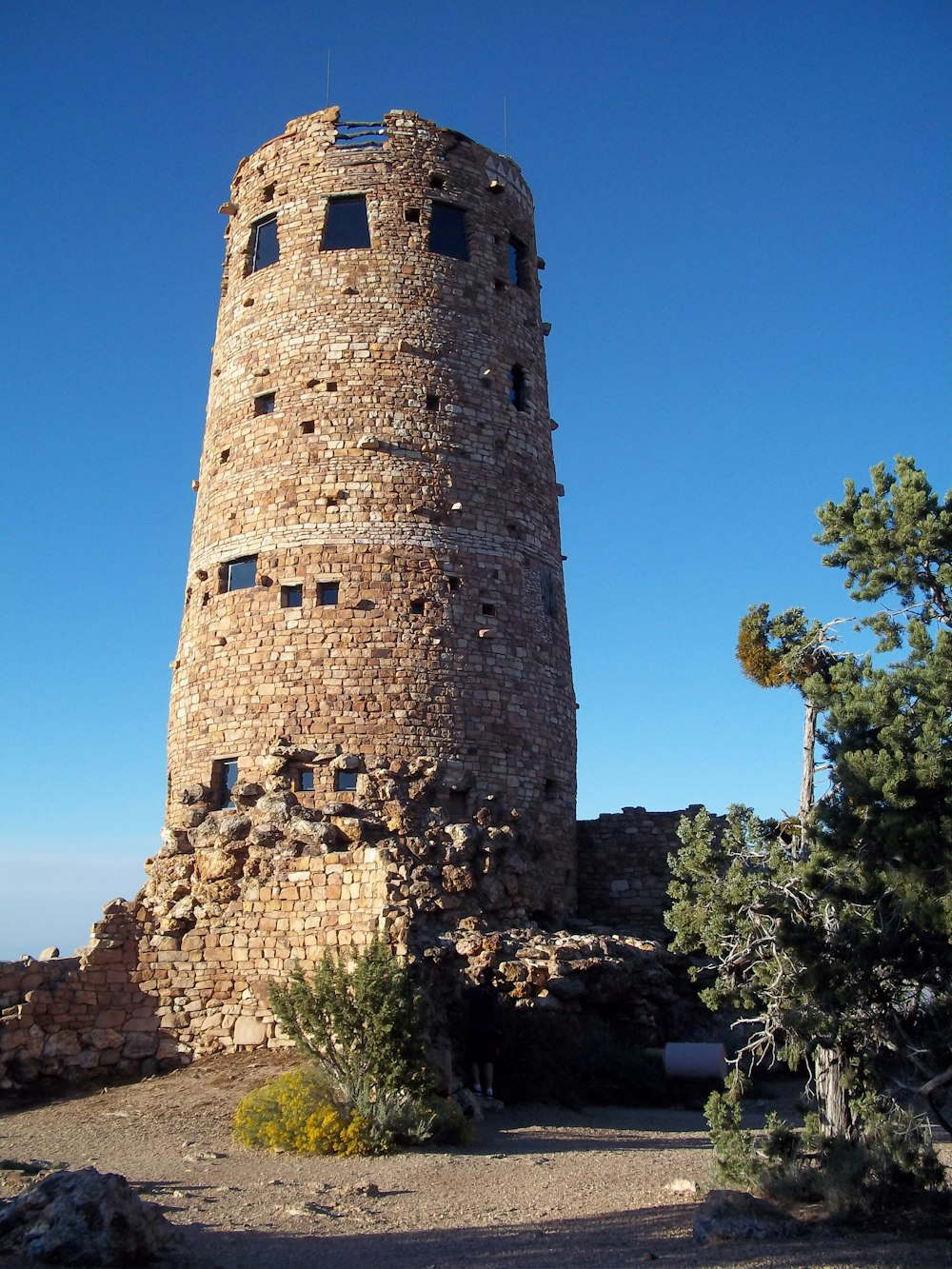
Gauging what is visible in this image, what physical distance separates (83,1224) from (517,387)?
54.9ft

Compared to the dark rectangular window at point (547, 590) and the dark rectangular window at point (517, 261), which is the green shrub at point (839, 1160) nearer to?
the dark rectangular window at point (547, 590)

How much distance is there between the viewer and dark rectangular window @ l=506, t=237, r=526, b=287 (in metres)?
22.3

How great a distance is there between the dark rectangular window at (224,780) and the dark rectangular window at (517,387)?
322 inches

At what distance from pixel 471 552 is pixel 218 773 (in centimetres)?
542

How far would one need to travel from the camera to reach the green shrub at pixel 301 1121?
1139 centimetres

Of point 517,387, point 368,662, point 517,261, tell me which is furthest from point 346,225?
point 368,662

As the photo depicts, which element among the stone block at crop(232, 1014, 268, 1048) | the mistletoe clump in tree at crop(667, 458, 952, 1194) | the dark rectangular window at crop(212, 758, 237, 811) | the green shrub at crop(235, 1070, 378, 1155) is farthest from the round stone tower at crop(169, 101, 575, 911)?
the mistletoe clump in tree at crop(667, 458, 952, 1194)

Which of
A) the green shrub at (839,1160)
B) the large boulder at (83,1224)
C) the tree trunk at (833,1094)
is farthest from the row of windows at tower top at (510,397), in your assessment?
the large boulder at (83,1224)

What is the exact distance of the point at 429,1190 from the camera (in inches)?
389

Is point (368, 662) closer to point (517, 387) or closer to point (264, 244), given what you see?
point (517, 387)

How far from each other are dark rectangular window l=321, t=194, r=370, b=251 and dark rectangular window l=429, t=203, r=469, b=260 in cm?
122

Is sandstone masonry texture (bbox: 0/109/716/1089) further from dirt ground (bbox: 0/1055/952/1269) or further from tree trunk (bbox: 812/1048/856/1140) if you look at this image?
tree trunk (bbox: 812/1048/856/1140)

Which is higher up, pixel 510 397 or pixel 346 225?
pixel 346 225

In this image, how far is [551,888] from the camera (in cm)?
1905
